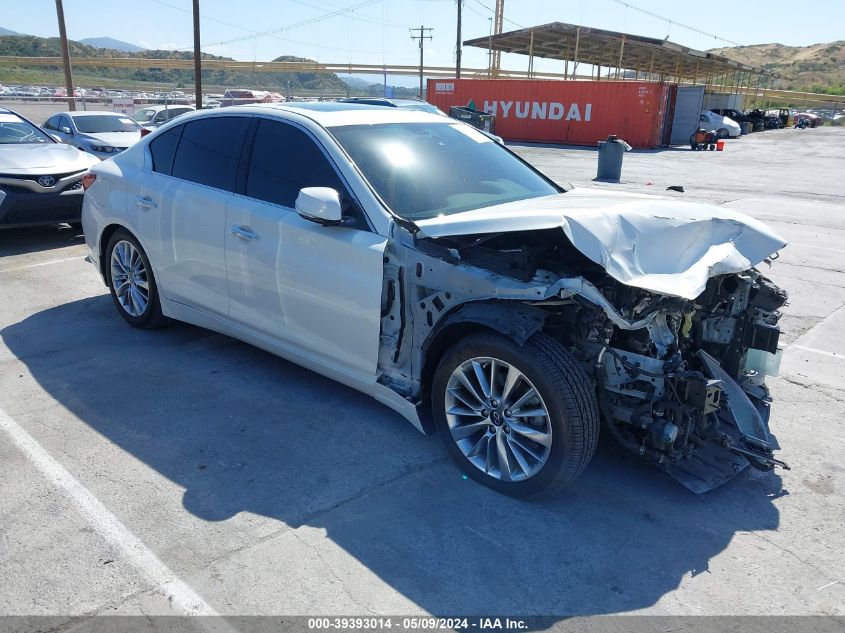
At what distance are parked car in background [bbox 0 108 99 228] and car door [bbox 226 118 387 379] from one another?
203 inches

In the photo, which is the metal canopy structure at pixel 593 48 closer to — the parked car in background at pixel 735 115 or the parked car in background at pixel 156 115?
the parked car in background at pixel 735 115

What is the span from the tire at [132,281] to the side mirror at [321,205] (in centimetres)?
218

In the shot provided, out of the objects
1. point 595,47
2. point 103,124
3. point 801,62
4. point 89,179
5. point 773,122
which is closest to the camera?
point 89,179

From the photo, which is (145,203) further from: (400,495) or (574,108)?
(574,108)

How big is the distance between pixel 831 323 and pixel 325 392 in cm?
466

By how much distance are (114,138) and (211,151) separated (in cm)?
1126

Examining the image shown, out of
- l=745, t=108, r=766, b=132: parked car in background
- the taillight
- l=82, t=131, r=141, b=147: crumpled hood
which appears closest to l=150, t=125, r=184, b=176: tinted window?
the taillight

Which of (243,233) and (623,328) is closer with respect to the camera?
(623,328)

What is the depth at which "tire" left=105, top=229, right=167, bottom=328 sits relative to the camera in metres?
5.43

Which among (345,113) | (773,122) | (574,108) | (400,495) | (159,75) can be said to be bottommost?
(400,495)

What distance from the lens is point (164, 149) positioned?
207 inches

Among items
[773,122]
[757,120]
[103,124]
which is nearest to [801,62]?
[773,122]

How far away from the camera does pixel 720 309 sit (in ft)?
12.9

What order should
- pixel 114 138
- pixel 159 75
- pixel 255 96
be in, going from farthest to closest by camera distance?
1. pixel 159 75
2. pixel 255 96
3. pixel 114 138
